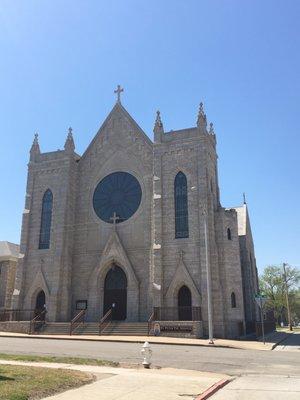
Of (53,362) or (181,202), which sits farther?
(181,202)

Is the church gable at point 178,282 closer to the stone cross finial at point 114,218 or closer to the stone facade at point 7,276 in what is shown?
the stone cross finial at point 114,218

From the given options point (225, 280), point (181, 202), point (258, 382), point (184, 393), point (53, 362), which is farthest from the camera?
point (181, 202)

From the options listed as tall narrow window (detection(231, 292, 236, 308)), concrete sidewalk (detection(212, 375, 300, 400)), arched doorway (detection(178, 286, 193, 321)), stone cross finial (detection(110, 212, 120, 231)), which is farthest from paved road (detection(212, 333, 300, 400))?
stone cross finial (detection(110, 212, 120, 231))

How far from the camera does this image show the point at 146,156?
123 ft

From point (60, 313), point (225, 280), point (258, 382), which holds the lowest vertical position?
point (258, 382)

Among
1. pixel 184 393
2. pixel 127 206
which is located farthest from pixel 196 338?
pixel 184 393

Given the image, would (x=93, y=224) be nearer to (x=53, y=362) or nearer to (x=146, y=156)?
(x=146, y=156)

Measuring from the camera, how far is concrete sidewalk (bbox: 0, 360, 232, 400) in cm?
843

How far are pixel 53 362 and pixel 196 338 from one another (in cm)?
1537

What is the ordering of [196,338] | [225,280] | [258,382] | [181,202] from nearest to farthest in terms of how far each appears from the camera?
1. [258,382]
2. [196,338]
3. [225,280]
4. [181,202]

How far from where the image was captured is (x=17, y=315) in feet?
115

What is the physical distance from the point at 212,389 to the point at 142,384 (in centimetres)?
168

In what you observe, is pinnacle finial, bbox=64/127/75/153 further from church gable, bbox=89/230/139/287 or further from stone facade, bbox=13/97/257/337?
church gable, bbox=89/230/139/287

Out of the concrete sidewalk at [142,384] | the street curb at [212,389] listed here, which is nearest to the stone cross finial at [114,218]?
the concrete sidewalk at [142,384]
